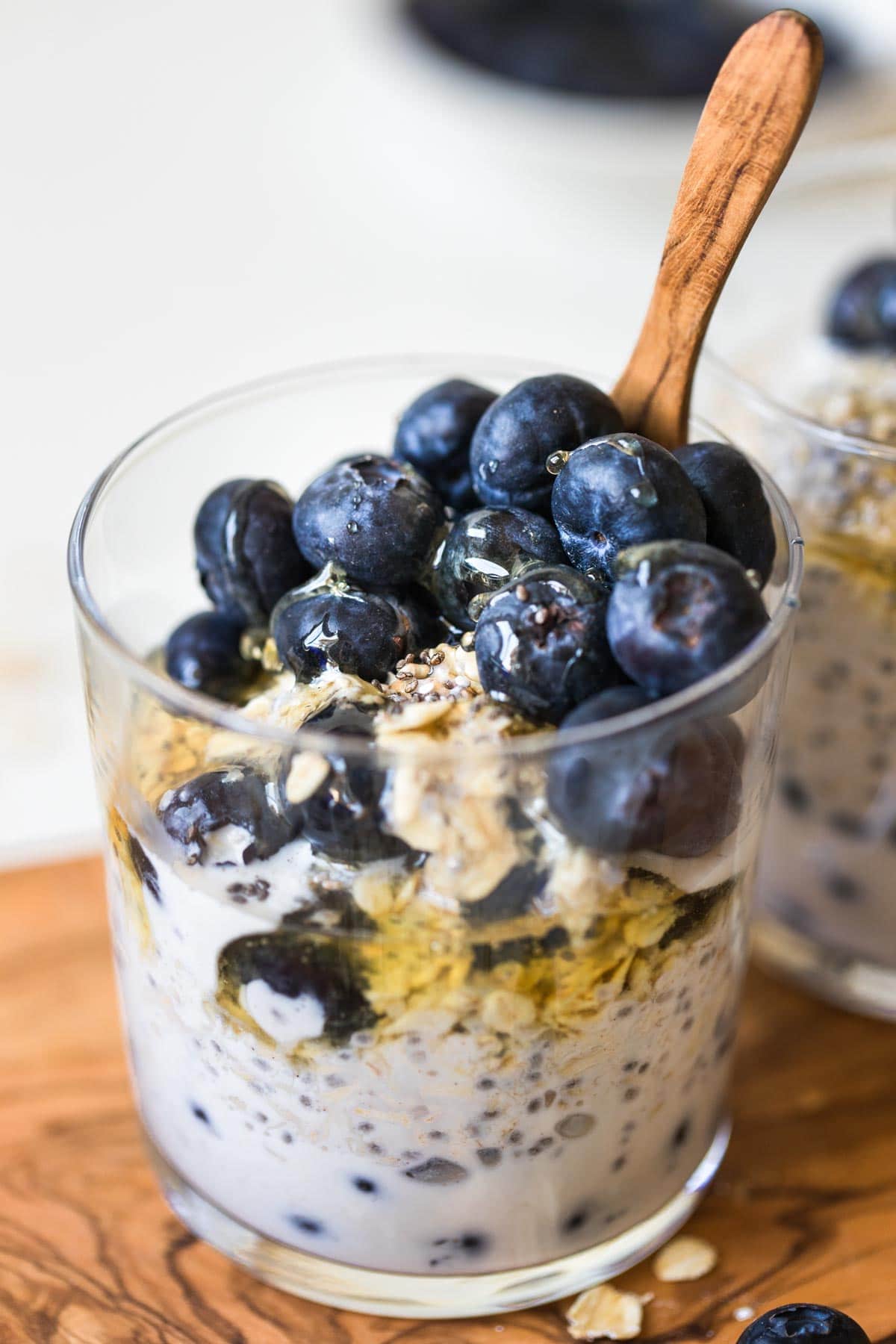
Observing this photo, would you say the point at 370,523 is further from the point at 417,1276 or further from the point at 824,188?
the point at 824,188

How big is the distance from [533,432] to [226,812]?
0.24m

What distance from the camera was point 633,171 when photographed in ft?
5.67

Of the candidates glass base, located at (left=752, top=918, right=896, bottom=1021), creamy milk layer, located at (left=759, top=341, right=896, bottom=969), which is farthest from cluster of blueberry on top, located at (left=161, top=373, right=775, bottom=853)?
glass base, located at (left=752, top=918, right=896, bottom=1021)

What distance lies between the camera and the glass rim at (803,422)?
833 mm

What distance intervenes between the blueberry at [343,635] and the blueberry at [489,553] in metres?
0.04

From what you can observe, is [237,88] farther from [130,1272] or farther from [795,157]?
[130,1272]

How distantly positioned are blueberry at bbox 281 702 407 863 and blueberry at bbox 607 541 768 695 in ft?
0.39

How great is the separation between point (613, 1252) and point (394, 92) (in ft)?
5.45

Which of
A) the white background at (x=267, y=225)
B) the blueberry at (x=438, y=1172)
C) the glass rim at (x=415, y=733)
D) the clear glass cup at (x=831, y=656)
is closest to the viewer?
the glass rim at (x=415, y=733)

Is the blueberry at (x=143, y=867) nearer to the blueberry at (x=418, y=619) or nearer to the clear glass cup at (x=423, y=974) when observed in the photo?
the clear glass cup at (x=423, y=974)

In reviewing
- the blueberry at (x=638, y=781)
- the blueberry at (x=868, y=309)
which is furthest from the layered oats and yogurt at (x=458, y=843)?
the blueberry at (x=868, y=309)

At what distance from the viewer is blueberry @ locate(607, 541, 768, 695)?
1.87 ft

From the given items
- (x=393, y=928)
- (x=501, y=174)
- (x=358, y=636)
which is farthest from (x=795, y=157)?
(x=393, y=928)

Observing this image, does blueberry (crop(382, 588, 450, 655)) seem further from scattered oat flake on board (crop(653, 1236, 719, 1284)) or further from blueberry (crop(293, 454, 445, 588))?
scattered oat flake on board (crop(653, 1236, 719, 1284))
